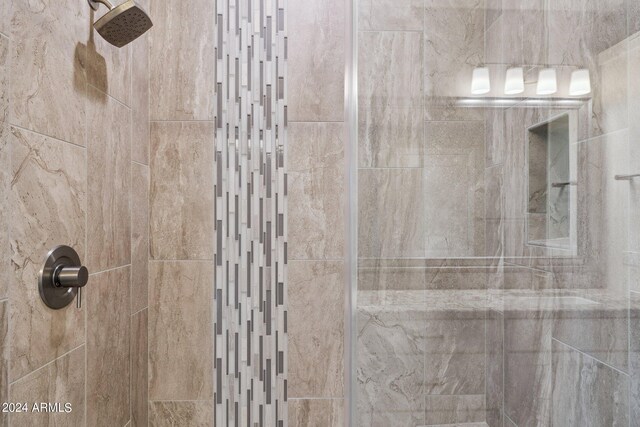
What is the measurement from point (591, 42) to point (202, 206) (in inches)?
49.7

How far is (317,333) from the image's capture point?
1.42 m

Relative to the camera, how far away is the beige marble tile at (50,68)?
79 centimetres

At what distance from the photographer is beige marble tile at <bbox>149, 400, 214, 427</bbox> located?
1413mm

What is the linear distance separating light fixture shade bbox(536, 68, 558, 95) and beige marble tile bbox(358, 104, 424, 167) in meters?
0.29

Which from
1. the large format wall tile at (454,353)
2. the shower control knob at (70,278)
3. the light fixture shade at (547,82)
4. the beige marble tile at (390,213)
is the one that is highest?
the light fixture shade at (547,82)

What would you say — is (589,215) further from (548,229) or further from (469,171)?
(469,171)

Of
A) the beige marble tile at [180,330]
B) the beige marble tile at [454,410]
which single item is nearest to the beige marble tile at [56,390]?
the beige marble tile at [180,330]

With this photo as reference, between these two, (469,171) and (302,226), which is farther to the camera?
(302,226)

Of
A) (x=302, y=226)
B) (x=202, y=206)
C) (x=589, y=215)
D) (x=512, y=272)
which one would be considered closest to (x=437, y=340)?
(x=512, y=272)

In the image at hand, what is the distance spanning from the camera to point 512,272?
1.41 ft

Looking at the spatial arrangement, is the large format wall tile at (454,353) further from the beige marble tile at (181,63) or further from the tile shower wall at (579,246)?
the beige marble tile at (181,63)

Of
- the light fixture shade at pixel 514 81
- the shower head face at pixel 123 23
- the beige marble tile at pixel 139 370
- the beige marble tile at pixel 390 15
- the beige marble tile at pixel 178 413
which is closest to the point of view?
the light fixture shade at pixel 514 81

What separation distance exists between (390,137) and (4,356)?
78cm

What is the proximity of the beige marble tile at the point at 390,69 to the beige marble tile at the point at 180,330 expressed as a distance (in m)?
0.81
